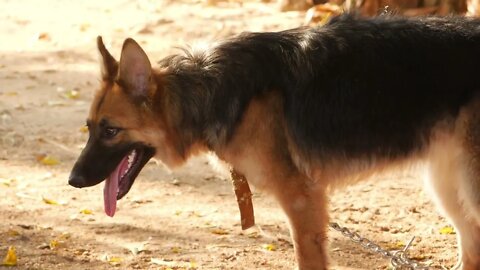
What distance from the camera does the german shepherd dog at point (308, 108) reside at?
18.8ft

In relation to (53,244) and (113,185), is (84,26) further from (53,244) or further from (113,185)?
(113,185)

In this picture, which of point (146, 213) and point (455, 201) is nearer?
point (455, 201)

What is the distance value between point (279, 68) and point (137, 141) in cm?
101

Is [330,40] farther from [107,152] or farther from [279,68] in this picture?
[107,152]

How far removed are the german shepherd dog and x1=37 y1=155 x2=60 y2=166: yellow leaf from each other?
3249mm

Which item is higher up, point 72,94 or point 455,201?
point 455,201

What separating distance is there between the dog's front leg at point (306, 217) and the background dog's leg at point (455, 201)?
81 cm

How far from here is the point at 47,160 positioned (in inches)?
356

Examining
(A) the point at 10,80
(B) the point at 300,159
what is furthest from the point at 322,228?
(A) the point at 10,80

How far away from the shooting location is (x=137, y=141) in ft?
19.1

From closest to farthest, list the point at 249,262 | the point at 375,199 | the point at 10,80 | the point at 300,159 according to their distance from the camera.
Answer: the point at 300,159
the point at 249,262
the point at 375,199
the point at 10,80

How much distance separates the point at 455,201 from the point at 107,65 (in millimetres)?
2510

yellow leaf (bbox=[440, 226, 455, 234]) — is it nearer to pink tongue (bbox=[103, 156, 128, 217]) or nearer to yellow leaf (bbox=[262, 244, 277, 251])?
yellow leaf (bbox=[262, 244, 277, 251])

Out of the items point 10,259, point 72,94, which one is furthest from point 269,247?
point 72,94
